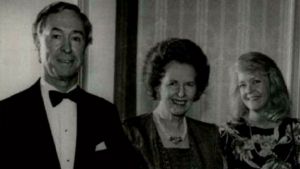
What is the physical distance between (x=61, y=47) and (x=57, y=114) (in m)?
0.29

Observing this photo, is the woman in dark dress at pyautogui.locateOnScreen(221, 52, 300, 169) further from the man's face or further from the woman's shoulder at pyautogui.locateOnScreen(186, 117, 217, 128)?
the man's face

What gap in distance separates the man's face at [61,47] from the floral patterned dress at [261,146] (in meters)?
0.85

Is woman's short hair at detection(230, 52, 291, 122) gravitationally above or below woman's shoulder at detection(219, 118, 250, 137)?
above

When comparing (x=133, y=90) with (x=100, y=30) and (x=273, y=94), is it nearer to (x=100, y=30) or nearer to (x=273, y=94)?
(x=100, y=30)

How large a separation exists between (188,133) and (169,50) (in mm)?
406

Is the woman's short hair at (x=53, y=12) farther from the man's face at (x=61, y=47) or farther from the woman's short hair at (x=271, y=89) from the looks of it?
the woman's short hair at (x=271, y=89)

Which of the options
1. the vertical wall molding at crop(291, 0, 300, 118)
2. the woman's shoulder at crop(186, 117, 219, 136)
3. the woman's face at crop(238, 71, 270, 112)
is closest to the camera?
the woman's shoulder at crop(186, 117, 219, 136)

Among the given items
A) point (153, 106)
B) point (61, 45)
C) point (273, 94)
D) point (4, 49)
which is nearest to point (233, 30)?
point (273, 94)

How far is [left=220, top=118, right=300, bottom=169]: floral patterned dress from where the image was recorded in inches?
93.4

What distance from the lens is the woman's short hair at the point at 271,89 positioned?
248 cm

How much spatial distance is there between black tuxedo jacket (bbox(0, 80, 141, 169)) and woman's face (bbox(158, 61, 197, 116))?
324mm

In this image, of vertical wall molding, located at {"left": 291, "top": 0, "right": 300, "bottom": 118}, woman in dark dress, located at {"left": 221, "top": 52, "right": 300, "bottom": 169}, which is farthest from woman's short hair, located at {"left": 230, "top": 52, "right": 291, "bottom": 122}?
vertical wall molding, located at {"left": 291, "top": 0, "right": 300, "bottom": 118}

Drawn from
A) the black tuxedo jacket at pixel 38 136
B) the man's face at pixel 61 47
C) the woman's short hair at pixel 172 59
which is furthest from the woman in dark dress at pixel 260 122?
the man's face at pixel 61 47

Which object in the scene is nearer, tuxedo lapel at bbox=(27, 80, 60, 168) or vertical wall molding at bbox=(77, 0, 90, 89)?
tuxedo lapel at bbox=(27, 80, 60, 168)
